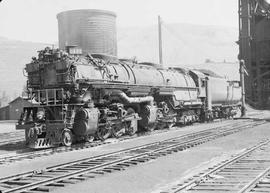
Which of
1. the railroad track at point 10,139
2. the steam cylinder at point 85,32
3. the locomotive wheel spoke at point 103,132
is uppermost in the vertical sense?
the steam cylinder at point 85,32

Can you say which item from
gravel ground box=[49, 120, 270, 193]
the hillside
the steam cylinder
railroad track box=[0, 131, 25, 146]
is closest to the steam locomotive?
railroad track box=[0, 131, 25, 146]

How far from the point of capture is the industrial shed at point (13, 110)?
1772 inches

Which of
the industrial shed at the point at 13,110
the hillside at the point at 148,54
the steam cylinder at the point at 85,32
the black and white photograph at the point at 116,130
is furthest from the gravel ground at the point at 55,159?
the hillside at the point at 148,54

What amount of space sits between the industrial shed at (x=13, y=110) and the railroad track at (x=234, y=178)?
3531 centimetres

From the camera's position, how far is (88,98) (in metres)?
17.9

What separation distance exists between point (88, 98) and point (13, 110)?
30.7 meters

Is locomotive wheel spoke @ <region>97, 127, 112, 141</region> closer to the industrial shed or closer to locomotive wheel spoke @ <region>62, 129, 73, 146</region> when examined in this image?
locomotive wheel spoke @ <region>62, 129, 73, 146</region>

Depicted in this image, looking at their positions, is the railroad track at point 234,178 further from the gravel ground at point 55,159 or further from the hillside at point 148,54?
the hillside at point 148,54

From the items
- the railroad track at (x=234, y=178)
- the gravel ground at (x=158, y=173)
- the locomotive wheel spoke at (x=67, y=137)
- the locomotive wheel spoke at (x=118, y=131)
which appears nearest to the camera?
the railroad track at (x=234, y=178)

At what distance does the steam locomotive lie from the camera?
55.3 ft

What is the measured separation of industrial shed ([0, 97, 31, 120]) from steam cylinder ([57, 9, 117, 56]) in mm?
11384

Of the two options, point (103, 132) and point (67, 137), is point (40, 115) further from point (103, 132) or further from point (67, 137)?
point (103, 132)

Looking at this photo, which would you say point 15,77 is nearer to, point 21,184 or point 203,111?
point 203,111

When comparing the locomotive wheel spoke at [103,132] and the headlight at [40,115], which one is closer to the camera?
the headlight at [40,115]
